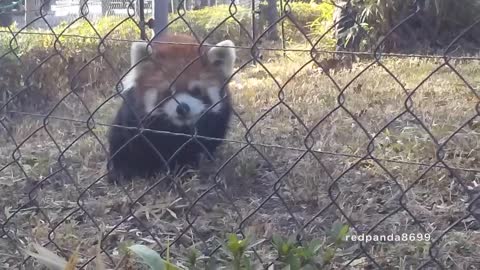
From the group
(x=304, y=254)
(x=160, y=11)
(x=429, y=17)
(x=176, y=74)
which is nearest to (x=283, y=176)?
(x=304, y=254)

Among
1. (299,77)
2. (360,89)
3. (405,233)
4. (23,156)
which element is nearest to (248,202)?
(405,233)

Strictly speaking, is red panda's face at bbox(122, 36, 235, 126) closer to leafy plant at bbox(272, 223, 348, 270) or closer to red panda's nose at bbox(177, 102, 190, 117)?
red panda's nose at bbox(177, 102, 190, 117)

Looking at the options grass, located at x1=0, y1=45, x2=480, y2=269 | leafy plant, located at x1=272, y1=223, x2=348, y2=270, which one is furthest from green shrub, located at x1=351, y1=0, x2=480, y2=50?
leafy plant, located at x1=272, y1=223, x2=348, y2=270

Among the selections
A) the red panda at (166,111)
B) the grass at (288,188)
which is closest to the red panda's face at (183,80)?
the red panda at (166,111)

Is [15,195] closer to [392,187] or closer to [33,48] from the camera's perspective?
[392,187]

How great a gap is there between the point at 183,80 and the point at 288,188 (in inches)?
37.1

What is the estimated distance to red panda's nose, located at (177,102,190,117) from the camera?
148 inches

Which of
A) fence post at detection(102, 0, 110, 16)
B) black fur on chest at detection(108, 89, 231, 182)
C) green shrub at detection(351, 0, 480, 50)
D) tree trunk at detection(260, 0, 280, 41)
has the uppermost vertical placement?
black fur on chest at detection(108, 89, 231, 182)

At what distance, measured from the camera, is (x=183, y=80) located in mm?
4062

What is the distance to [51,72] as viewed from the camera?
614 cm

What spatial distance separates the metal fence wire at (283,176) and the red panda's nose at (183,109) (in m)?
0.29

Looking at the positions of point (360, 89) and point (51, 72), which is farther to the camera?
point (51, 72)

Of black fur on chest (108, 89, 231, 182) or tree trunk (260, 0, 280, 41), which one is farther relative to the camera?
tree trunk (260, 0, 280, 41)

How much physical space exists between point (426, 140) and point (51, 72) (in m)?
3.31
